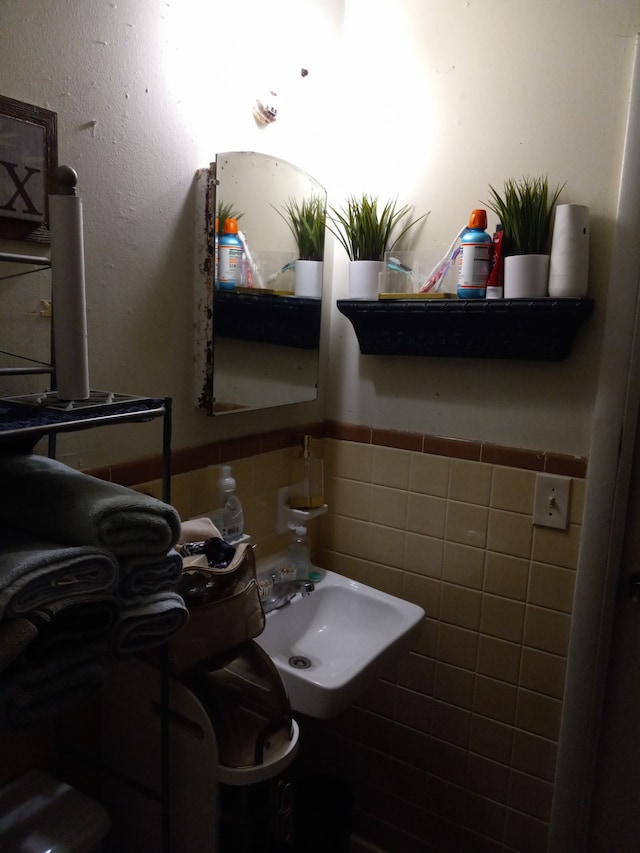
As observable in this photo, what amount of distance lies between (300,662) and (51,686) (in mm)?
816

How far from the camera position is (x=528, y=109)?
1325mm

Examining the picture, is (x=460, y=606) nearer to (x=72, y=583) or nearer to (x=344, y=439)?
(x=344, y=439)

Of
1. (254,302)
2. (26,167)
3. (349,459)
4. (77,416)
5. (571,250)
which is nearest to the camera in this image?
(77,416)

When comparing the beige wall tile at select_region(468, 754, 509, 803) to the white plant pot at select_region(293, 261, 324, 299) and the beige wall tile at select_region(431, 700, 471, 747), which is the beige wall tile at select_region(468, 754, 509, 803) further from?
the white plant pot at select_region(293, 261, 324, 299)

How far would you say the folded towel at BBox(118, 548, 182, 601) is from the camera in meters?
0.76

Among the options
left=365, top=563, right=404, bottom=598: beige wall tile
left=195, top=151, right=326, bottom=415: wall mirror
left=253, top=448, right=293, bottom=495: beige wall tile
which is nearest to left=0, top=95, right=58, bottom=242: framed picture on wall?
left=195, top=151, right=326, bottom=415: wall mirror

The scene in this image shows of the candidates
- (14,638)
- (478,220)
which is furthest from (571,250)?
(14,638)

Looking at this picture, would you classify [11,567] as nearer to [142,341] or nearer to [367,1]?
[142,341]

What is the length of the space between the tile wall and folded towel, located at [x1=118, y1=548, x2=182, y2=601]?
451 millimetres

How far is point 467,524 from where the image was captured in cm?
149

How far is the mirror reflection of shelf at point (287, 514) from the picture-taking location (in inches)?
60.9

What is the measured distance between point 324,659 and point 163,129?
1.18m

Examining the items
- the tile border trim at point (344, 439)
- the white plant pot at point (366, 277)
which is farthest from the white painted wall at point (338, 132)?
the white plant pot at point (366, 277)

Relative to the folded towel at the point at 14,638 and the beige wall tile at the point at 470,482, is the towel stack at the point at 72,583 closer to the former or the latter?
the folded towel at the point at 14,638
